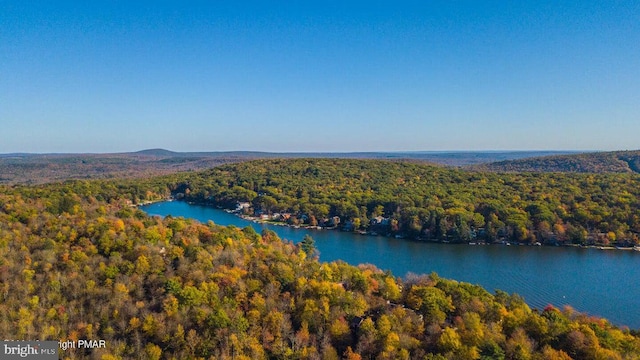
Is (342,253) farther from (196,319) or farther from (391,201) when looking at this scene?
(196,319)

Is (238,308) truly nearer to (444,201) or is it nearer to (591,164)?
(444,201)

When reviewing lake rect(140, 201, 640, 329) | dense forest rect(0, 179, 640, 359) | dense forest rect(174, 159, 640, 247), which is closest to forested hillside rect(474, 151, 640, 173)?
dense forest rect(174, 159, 640, 247)

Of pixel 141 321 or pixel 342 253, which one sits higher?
pixel 141 321

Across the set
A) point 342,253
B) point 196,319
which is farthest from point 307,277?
point 342,253

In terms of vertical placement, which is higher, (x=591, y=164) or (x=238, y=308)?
(x=591, y=164)

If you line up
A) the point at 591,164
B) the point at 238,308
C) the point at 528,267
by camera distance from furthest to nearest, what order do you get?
1. the point at 591,164
2. the point at 528,267
3. the point at 238,308

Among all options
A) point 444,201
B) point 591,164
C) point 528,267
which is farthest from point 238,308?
point 591,164
